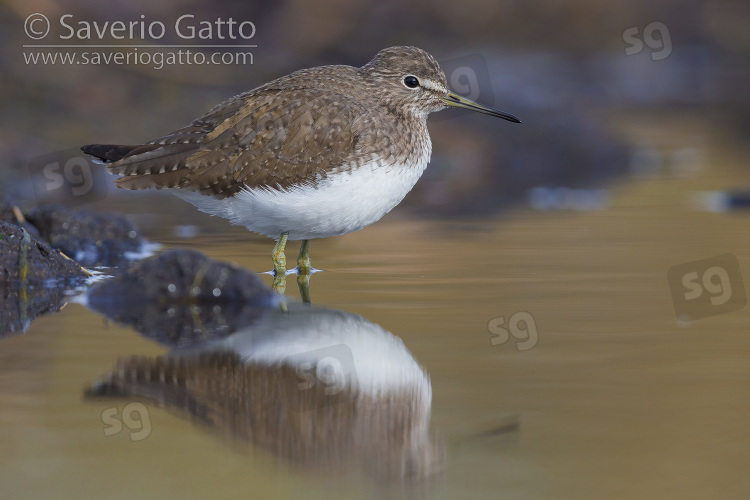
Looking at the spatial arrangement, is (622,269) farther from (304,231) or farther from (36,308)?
(36,308)

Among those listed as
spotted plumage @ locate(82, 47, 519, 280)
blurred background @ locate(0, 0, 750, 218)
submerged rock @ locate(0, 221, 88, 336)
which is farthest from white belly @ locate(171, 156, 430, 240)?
blurred background @ locate(0, 0, 750, 218)

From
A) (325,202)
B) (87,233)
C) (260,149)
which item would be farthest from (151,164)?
(87,233)

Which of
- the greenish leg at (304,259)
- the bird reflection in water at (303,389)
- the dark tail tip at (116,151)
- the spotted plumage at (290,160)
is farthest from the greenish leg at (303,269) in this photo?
the dark tail tip at (116,151)

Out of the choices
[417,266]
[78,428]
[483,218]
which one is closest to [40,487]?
[78,428]

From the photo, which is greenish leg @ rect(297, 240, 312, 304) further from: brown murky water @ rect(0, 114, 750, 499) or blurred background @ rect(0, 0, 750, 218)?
blurred background @ rect(0, 0, 750, 218)

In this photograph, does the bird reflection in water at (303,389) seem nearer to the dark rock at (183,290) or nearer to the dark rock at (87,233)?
the dark rock at (183,290)

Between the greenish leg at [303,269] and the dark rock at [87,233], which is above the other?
the dark rock at [87,233]
